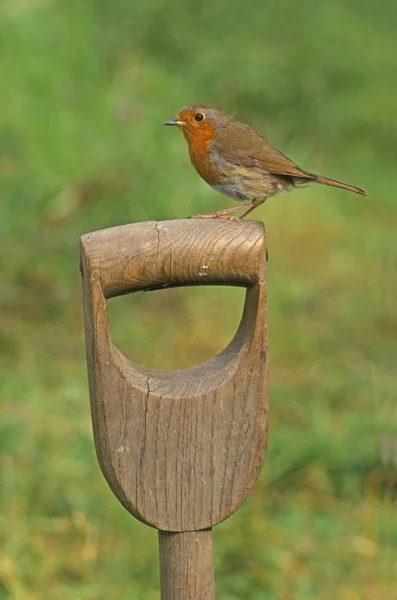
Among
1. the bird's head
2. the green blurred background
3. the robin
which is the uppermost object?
the bird's head

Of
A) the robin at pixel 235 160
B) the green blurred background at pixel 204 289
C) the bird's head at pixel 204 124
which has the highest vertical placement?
the bird's head at pixel 204 124

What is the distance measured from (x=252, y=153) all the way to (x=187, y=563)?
1.79 m

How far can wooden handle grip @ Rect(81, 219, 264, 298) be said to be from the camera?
6.79ft

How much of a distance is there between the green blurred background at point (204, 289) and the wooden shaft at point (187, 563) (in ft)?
5.15

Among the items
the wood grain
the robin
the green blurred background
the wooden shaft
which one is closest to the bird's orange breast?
the robin

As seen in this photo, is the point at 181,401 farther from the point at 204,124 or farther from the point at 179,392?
the point at 204,124

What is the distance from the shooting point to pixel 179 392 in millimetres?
2162

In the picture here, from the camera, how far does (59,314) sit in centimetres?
618

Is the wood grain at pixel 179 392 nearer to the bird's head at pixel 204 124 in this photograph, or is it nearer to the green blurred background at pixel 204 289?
the bird's head at pixel 204 124

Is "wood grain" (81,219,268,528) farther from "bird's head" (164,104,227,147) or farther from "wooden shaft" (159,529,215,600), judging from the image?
"bird's head" (164,104,227,147)

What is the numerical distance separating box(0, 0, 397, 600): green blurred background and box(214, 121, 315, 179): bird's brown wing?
1345mm

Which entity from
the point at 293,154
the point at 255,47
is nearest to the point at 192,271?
the point at 293,154

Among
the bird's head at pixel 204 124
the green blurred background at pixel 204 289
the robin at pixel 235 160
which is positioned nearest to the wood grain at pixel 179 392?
the robin at pixel 235 160

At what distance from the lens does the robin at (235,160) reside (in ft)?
12.0
